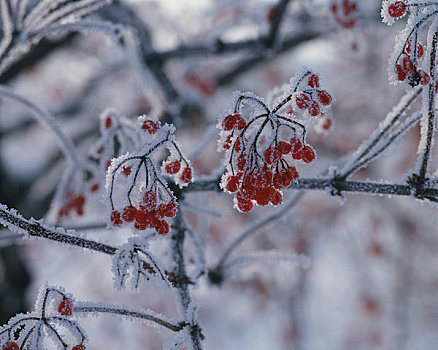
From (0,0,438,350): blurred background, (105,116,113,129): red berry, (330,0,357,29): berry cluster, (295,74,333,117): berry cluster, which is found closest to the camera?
(295,74,333,117): berry cluster

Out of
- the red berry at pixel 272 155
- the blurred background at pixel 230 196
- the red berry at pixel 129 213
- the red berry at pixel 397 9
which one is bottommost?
the red berry at pixel 129 213

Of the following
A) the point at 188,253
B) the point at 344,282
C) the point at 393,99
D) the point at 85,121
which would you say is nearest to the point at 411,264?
the point at 344,282

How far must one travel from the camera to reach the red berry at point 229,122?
1468 millimetres

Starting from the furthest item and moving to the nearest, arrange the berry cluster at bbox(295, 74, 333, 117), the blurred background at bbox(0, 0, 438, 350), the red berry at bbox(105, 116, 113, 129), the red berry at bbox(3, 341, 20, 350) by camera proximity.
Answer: the blurred background at bbox(0, 0, 438, 350)
the red berry at bbox(105, 116, 113, 129)
the berry cluster at bbox(295, 74, 333, 117)
the red berry at bbox(3, 341, 20, 350)

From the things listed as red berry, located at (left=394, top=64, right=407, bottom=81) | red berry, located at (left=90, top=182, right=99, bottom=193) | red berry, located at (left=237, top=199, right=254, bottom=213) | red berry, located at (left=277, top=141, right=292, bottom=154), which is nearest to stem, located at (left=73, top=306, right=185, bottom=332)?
red berry, located at (left=237, top=199, right=254, bottom=213)

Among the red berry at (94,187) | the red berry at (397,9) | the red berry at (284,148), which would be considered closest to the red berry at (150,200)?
the red berry at (284,148)

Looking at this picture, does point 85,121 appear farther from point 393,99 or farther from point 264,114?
point 264,114

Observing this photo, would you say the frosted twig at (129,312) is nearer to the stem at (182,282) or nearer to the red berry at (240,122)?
the stem at (182,282)

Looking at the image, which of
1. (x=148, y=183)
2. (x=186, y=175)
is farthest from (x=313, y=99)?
(x=148, y=183)

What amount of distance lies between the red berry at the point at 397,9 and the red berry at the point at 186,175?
33.7 inches

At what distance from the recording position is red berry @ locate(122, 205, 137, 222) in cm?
155

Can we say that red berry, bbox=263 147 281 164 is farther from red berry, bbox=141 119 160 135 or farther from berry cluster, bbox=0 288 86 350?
berry cluster, bbox=0 288 86 350

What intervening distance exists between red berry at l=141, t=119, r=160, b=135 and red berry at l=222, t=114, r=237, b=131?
0.73ft

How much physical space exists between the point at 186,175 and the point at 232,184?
0.18 m
